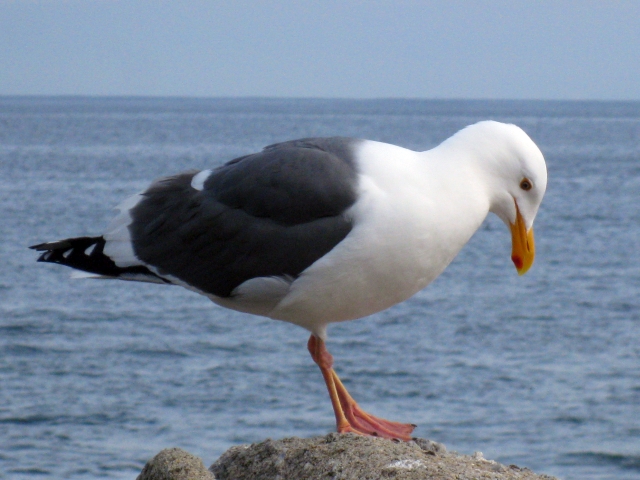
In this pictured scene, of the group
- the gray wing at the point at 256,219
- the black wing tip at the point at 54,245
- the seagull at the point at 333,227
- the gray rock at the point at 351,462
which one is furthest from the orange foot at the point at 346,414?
the black wing tip at the point at 54,245

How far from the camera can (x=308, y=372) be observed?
20.5 metres

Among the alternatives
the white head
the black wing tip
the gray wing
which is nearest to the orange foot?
the gray wing

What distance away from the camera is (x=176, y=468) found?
467cm

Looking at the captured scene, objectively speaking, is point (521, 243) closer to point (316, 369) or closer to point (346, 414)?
point (346, 414)

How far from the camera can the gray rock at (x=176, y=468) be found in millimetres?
4617

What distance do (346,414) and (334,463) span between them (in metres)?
1.01

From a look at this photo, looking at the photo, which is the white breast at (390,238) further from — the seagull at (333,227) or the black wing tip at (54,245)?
the black wing tip at (54,245)

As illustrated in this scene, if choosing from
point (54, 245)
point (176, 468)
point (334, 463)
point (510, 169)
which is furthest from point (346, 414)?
point (54, 245)

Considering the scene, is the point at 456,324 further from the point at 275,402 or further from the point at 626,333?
the point at 275,402

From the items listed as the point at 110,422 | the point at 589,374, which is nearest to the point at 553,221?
the point at 589,374

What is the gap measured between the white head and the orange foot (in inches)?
48.1

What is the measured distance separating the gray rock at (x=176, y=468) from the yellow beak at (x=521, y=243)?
6.42 feet

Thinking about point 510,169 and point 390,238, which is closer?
point 390,238

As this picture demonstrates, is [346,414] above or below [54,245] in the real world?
below
